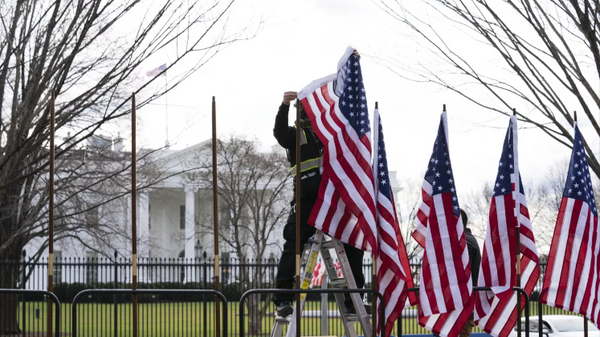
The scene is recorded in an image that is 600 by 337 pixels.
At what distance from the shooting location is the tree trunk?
18.7m

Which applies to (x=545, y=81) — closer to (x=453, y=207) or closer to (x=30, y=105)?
(x=453, y=207)

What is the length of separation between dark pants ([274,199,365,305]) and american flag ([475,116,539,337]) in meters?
1.54

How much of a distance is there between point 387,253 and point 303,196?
80cm

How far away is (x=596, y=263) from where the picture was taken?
7.34m

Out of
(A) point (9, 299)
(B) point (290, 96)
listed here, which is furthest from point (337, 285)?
(A) point (9, 299)

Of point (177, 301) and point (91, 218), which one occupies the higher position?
point (91, 218)

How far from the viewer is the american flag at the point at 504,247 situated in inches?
263

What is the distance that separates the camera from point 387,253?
5449 mm

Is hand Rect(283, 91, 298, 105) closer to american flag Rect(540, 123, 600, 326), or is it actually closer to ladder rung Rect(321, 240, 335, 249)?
ladder rung Rect(321, 240, 335, 249)

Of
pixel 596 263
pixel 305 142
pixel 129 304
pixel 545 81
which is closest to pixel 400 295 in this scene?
pixel 305 142

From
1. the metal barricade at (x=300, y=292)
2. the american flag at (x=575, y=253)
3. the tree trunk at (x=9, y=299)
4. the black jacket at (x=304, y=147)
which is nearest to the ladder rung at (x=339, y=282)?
the metal barricade at (x=300, y=292)

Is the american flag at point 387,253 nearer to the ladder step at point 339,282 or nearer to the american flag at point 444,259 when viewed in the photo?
the ladder step at point 339,282

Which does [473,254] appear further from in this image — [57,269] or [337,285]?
[57,269]

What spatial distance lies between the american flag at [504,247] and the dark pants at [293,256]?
1537 mm
